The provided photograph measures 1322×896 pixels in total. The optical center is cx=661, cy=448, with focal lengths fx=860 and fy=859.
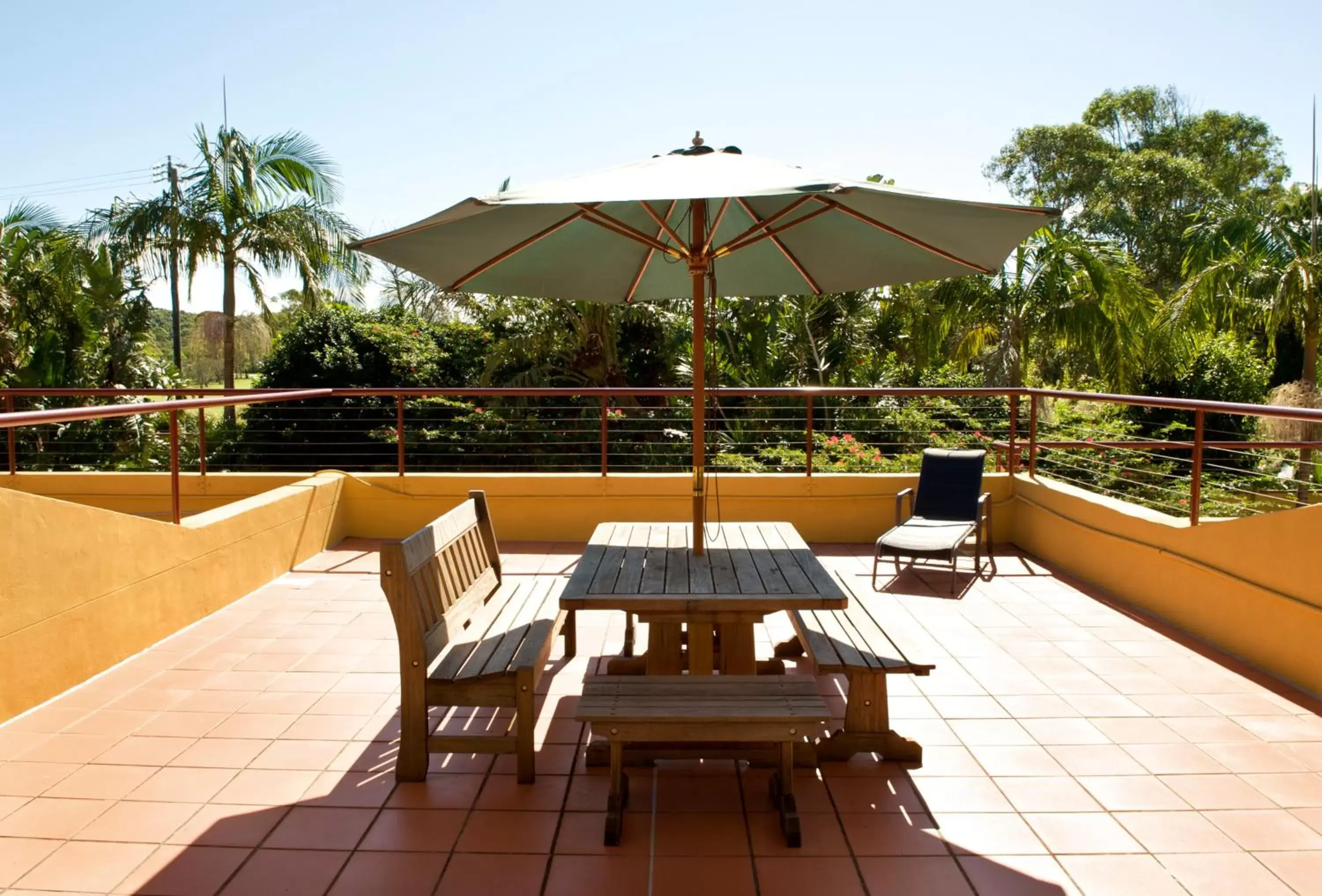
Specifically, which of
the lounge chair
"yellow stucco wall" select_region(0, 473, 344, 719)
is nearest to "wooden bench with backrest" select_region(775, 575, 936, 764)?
the lounge chair

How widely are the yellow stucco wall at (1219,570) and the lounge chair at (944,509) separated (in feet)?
1.98

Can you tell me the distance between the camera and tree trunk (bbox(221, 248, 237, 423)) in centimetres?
1535

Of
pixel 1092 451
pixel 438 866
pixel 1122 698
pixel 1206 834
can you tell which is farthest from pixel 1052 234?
pixel 438 866

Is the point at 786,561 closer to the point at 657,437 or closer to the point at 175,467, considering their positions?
the point at 175,467

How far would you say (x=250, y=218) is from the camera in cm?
1520

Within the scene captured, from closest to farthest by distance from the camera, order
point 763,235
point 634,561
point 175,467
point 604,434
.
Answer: point 634,561 → point 763,235 → point 175,467 → point 604,434

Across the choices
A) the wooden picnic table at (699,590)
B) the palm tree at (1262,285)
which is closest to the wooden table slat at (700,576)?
the wooden picnic table at (699,590)

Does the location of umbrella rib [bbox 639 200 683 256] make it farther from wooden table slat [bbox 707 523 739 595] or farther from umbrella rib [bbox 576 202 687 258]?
wooden table slat [bbox 707 523 739 595]

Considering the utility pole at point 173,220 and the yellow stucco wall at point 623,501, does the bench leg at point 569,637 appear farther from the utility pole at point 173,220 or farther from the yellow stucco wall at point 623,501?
the utility pole at point 173,220

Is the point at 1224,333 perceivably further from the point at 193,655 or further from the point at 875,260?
the point at 193,655

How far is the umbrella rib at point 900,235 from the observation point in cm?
355

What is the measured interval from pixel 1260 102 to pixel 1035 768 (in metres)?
41.4

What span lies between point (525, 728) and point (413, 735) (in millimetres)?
403

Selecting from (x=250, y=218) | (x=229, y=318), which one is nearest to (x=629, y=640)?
(x=250, y=218)
